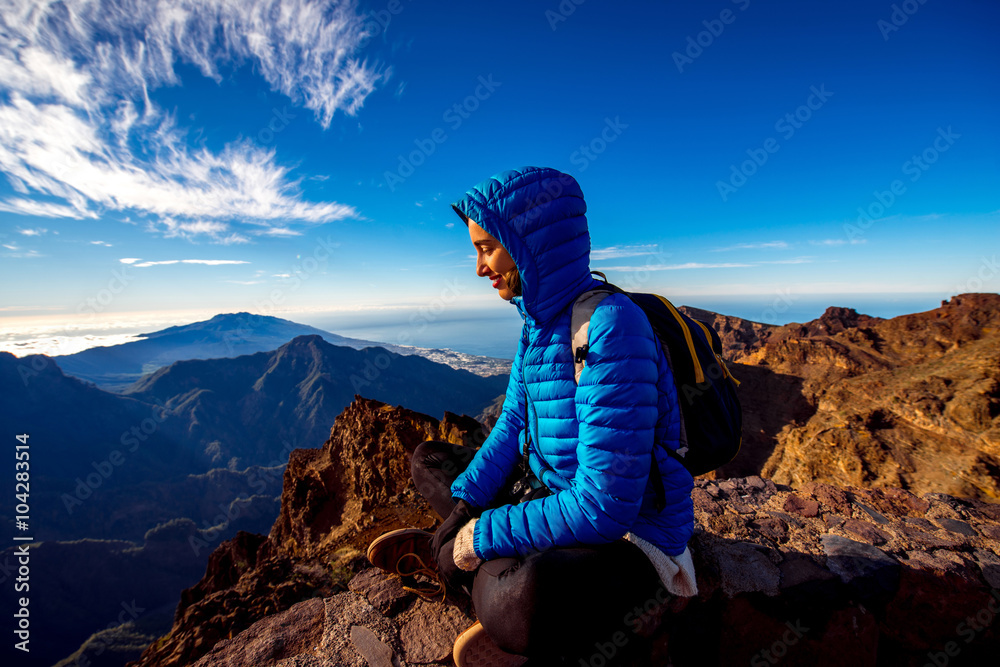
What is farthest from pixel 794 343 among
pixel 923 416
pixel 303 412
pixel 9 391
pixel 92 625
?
pixel 9 391

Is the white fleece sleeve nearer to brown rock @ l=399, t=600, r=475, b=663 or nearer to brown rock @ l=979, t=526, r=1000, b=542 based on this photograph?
brown rock @ l=399, t=600, r=475, b=663

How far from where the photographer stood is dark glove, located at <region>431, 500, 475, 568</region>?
93.7 inches

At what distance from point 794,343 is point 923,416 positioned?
40.3 feet

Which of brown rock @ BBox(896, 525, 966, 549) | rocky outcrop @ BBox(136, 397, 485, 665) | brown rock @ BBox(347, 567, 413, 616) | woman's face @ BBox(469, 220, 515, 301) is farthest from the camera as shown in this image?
brown rock @ BBox(896, 525, 966, 549)

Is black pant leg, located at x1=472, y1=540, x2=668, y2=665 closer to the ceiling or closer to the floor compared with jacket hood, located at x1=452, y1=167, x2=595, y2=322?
closer to the floor

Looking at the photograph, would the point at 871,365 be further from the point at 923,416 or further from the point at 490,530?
the point at 490,530

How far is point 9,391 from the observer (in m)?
128

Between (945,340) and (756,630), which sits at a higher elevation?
(945,340)

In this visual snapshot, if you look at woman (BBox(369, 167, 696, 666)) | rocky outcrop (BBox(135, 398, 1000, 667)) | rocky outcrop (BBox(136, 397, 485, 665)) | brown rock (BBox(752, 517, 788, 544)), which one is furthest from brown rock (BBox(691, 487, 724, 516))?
rocky outcrop (BBox(136, 397, 485, 665))

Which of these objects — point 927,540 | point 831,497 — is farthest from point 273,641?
point 927,540

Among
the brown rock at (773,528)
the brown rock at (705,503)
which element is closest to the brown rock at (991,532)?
the brown rock at (773,528)

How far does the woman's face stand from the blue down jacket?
10cm

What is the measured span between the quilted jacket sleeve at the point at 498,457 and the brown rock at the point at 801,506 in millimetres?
3080

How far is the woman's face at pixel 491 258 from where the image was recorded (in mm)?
2301
